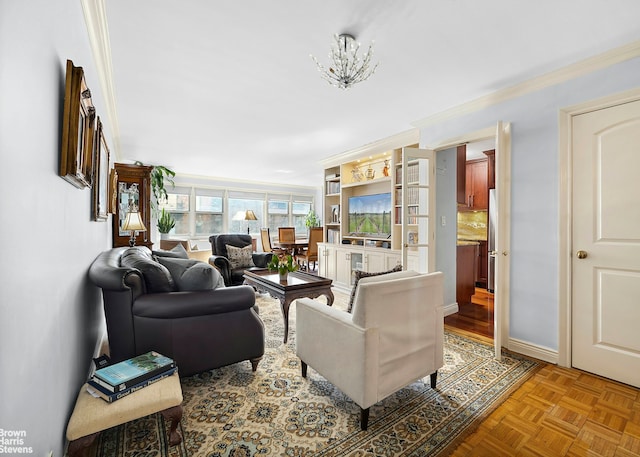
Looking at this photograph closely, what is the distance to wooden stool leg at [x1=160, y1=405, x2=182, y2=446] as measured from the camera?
1.48m

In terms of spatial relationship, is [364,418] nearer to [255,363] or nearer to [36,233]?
[255,363]

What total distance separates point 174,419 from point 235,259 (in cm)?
335

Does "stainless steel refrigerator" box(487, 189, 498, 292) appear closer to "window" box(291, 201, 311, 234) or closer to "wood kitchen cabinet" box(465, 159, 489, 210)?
"wood kitchen cabinet" box(465, 159, 489, 210)

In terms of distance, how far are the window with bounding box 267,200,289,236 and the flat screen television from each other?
4330 millimetres

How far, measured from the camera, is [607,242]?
2.27 metres

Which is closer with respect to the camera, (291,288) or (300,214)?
(291,288)

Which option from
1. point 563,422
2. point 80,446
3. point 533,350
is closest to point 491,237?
point 533,350

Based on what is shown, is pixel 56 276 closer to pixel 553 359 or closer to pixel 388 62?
pixel 388 62

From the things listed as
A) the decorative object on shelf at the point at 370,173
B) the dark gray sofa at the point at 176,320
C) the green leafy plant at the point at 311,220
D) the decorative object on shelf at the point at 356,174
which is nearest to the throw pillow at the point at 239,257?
the decorative object on shelf at the point at 356,174

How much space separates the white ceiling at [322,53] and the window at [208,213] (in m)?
4.04

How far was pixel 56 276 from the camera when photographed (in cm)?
123

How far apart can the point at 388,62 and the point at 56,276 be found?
2.49m

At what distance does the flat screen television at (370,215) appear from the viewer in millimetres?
4605

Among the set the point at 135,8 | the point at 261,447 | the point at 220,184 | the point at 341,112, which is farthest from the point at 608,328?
the point at 220,184
